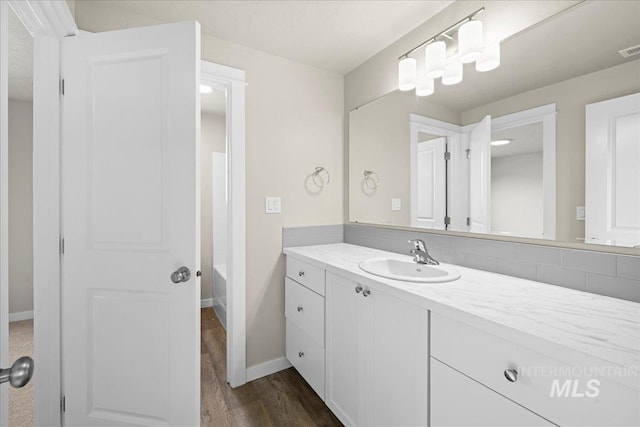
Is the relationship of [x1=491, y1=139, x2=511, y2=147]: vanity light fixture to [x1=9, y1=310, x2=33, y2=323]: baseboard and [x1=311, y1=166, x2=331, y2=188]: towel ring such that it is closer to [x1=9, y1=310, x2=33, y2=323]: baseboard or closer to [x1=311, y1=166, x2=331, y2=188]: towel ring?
[x1=311, y1=166, x2=331, y2=188]: towel ring

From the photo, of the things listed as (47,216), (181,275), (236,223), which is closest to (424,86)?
(236,223)

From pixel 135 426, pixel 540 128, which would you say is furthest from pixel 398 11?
pixel 135 426

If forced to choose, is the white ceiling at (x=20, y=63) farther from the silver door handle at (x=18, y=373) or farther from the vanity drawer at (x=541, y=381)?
the vanity drawer at (x=541, y=381)

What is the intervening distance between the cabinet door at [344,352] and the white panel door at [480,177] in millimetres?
738

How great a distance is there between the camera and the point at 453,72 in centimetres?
152

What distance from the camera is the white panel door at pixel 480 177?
140 cm

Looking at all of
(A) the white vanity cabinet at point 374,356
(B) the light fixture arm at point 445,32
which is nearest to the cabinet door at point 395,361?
(A) the white vanity cabinet at point 374,356

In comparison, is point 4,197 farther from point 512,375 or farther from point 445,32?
point 445,32

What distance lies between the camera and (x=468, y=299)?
954 millimetres

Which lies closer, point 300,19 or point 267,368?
point 300,19

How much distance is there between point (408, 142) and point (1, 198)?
193cm

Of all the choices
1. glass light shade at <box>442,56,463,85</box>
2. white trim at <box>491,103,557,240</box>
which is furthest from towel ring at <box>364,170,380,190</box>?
white trim at <box>491,103,557,240</box>

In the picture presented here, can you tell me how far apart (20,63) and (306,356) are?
247 centimetres

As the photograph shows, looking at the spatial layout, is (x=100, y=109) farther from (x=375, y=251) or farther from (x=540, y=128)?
(x=540, y=128)
